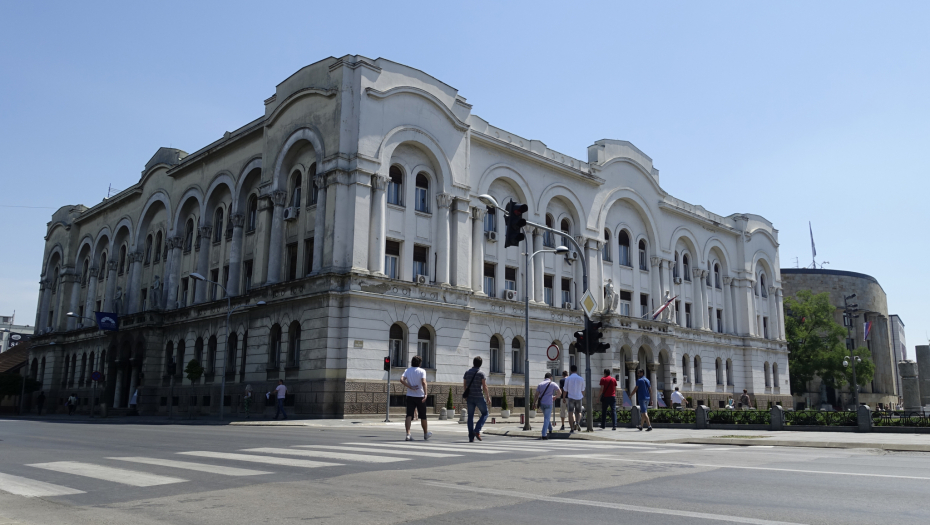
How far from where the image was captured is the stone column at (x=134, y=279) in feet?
161

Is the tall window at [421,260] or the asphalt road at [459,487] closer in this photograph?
the asphalt road at [459,487]

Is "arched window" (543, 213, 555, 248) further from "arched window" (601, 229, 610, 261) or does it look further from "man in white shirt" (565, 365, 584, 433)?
"man in white shirt" (565, 365, 584, 433)

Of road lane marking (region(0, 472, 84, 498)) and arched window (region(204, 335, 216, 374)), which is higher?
arched window (region(204, 335, 216, 374))

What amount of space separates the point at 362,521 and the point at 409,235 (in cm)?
2914

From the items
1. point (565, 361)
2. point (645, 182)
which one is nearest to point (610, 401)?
point (565, 361)

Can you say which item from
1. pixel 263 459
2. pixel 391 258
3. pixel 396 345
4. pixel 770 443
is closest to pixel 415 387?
pixel 263 459

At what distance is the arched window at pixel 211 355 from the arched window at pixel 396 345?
1163cm

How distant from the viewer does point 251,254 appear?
39.2 m

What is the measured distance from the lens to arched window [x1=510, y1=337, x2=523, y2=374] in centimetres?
3916

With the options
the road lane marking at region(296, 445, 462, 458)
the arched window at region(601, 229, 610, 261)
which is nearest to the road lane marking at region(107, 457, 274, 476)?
the road lane marking at region(296, 445, 462, 458)

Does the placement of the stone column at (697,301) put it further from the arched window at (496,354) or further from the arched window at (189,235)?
the arched window at (189,235)

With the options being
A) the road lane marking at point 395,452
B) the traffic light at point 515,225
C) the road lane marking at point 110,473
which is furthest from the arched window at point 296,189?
the road lane marking at point 110,473

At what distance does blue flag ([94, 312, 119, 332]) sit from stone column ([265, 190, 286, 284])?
52.2 ft

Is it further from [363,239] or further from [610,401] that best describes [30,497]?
[363,239]
